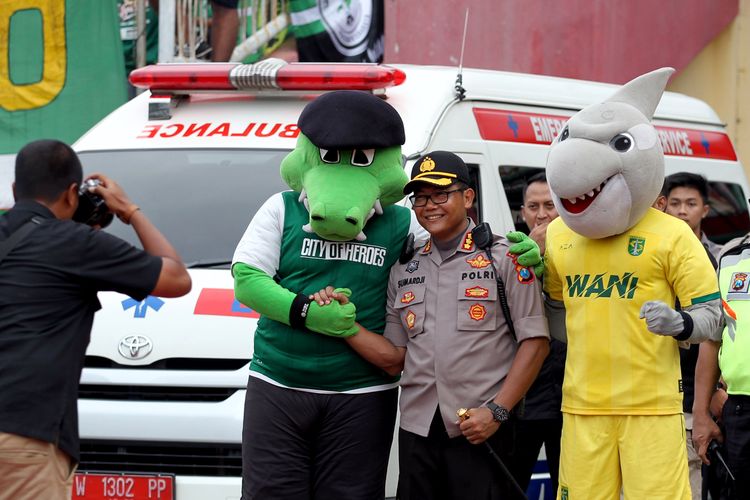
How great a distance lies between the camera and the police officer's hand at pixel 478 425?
15.2 ft

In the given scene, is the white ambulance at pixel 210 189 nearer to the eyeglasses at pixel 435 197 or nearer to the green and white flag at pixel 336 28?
the eyeglasses at pixel 435 197

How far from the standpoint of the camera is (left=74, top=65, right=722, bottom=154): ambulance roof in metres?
6.01

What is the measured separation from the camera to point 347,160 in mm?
4949

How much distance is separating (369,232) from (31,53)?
231 inches

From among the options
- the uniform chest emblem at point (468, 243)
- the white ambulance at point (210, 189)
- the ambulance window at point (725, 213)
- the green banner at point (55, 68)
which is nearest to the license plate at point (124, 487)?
the white ambulance at point (210, 189)

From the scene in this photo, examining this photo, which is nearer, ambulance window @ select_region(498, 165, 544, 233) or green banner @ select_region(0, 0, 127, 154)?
ambulance window @ select_region(498, 165, 544, 233)

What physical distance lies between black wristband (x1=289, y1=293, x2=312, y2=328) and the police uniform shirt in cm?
39

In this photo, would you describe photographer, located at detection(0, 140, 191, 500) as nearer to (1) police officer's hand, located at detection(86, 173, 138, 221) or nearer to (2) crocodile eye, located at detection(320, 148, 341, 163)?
(1) police officer's hand, located at detection(86, 173, 138, 221)

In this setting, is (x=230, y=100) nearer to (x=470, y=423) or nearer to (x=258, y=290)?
(x=258, y=290)

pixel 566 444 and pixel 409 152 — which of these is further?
pixel 409 152

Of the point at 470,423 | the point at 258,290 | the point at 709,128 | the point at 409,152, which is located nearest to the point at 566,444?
the point at 470,423

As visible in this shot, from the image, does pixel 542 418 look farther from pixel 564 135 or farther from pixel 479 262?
pixel 564 135

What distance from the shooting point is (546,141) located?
262 inches

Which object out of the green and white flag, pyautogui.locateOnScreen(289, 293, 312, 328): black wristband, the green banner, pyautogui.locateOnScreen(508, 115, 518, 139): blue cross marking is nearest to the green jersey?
pyautogui.locateOnScreen(289, 293, 312, 328): black wristband
